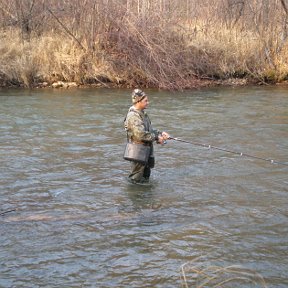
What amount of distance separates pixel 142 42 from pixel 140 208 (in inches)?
581

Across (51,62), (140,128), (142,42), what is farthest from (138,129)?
(51,62)

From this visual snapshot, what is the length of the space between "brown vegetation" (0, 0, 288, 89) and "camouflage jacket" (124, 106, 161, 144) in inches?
499

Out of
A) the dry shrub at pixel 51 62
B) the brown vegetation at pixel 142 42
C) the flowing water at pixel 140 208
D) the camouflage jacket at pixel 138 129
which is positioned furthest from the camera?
the brown vegetation at pixel 142 42

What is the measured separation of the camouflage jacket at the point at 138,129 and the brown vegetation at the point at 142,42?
12685mm

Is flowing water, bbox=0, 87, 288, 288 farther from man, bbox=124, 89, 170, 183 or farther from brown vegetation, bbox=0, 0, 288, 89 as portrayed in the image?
brown vegetation, bbox=0, 0, 288, 89

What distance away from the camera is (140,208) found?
7555 mm

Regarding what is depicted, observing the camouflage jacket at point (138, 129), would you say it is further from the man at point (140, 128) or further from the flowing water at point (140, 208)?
the flowing water at point (140, 208)

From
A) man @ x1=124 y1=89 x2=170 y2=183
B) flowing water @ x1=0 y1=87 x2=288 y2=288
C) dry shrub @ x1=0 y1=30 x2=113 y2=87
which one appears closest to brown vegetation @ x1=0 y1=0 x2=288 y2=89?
dry shrub @ x1=0 y1=30 x2=113 y2=87

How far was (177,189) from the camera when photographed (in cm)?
852

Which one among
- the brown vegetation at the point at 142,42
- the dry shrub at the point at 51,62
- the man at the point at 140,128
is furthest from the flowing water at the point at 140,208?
the brown vegetation at the point at 142,42

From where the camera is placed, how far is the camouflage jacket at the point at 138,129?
27.1 feet

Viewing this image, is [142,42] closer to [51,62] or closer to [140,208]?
[51,62]

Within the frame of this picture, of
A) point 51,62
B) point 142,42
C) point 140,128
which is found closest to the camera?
point 140,128

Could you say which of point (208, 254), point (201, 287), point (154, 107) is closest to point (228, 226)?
point (208, 254)
